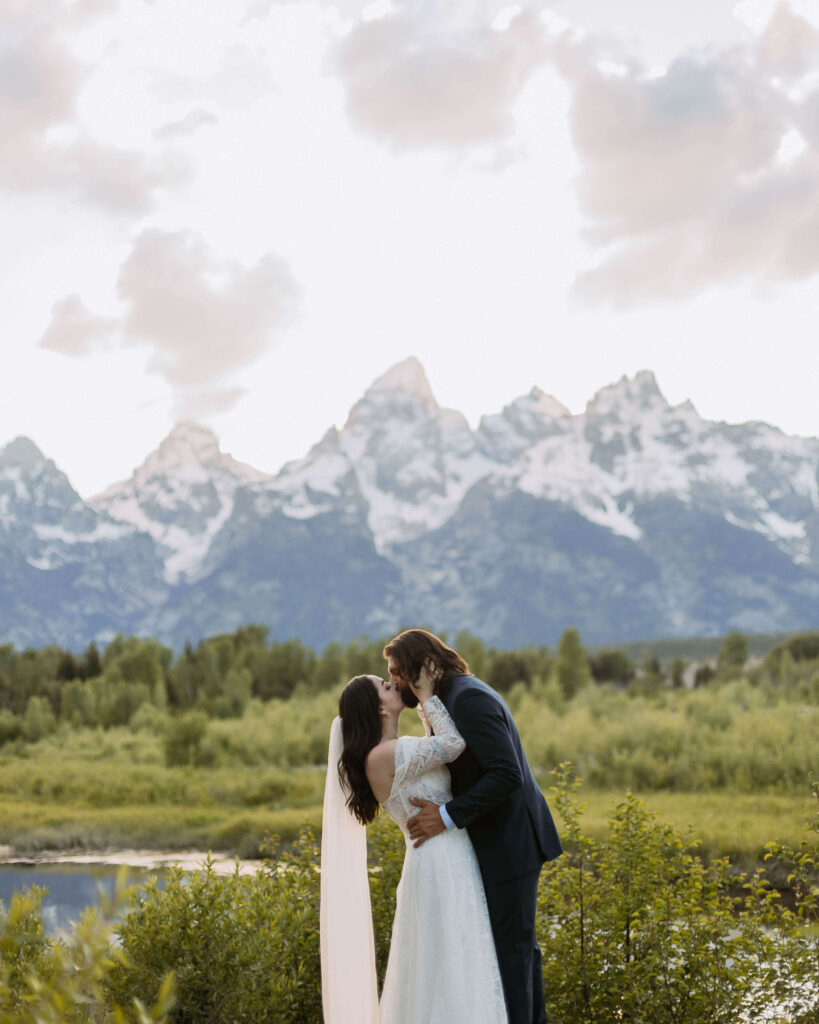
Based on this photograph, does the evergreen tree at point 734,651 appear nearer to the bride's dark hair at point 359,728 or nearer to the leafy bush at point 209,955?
the leafy bush at point 209,955

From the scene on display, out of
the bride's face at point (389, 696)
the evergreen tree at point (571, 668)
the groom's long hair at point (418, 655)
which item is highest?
the groom's long hair at point (418, 655)

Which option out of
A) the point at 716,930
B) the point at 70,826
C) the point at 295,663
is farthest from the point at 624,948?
the point at 295,663

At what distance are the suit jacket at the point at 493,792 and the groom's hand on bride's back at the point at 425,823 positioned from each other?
0.08 meters

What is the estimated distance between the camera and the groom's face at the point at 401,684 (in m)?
4.32

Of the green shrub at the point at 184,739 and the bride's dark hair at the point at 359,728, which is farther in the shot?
the green shrub at the point at 184,739

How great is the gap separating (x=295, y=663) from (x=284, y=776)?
18.5 m

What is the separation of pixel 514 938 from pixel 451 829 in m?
0.51

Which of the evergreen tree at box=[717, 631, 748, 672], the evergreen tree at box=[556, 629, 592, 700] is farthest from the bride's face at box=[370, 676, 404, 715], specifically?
the evergreen tree at box=[717, 631, 748, 672]

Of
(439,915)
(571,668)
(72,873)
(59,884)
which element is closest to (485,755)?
(439,915)

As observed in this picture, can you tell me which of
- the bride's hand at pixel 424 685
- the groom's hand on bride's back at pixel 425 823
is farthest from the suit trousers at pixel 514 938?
the bride's hand at pixel 424 685

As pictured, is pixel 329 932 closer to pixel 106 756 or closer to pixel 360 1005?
pixel 360 1005

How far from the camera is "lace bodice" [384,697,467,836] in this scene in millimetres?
4199

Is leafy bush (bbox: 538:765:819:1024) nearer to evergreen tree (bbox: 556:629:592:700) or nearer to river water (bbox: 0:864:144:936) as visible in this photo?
river water (bbox: 0:864:144:936)

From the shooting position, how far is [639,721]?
79.0ft
